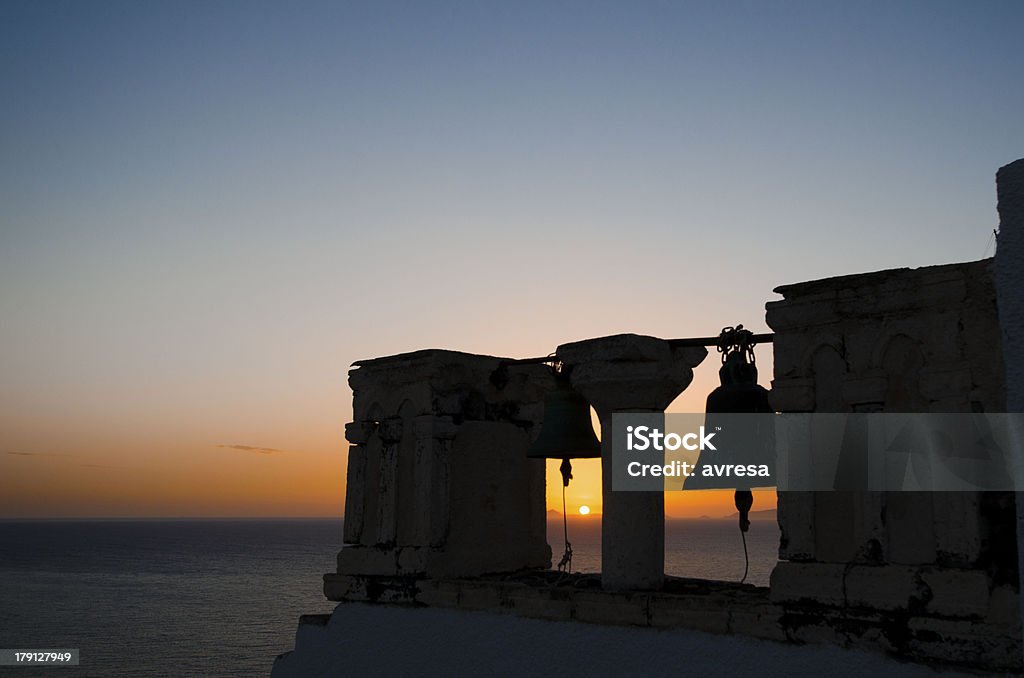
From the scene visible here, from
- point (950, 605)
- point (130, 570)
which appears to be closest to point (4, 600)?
point (130, 570)

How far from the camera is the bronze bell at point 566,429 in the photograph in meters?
7.80

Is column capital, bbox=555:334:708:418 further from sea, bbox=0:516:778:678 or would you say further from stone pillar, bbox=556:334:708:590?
sea, bbox=0:516:778:678

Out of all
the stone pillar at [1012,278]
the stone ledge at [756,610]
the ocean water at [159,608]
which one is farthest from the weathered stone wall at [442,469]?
the ocean water at [159,608]

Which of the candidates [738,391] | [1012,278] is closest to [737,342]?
[738,391]

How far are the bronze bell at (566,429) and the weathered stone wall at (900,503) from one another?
212 cm

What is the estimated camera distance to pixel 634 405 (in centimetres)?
721

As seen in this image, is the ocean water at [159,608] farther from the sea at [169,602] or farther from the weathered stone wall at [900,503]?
the weathered stone wall at [900,503]

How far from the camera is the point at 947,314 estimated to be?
5559mm

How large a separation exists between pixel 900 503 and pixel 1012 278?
2113 mm

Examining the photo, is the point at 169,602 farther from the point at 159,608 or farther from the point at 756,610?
the point at 756,610

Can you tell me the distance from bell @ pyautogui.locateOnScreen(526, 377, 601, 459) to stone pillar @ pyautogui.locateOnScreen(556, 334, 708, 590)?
1.60ft

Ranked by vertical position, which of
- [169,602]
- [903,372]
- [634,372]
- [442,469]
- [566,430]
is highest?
[634,372]

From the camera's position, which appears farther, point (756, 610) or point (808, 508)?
point (756, 610)

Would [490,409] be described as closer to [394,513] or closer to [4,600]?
[394,513]
